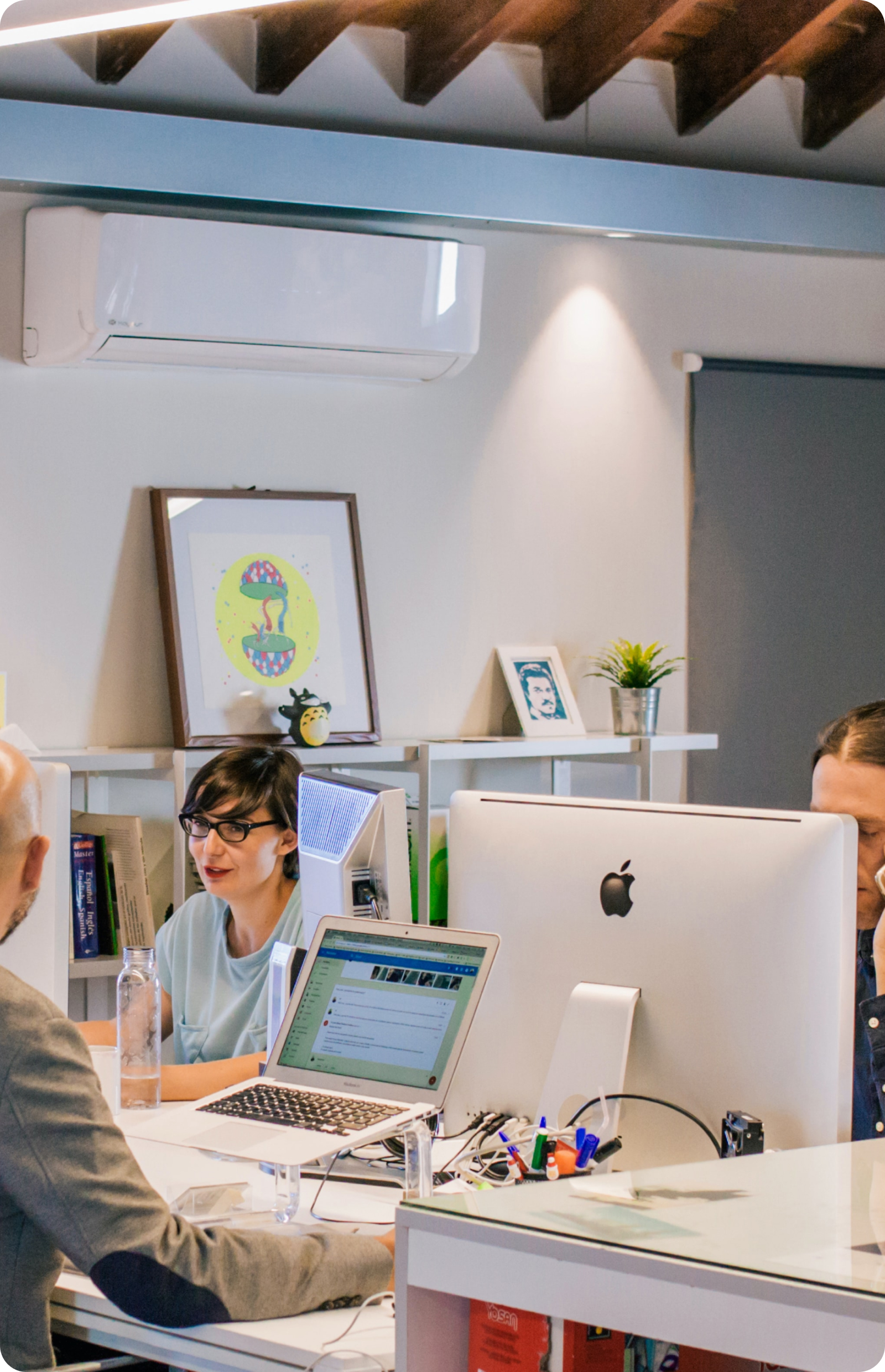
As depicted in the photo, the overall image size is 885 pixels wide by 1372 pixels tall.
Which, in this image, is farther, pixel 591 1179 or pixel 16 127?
pixel 16 127

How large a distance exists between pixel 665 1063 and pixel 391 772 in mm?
2483

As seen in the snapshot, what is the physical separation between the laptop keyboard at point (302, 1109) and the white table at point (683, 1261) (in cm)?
58

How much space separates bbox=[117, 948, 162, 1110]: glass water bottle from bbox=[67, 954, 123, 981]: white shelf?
4.15 ft

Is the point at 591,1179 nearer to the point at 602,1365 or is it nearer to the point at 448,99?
the point at 602,1365

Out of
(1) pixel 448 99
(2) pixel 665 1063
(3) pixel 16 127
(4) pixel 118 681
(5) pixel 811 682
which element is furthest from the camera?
(5) pixel 811 682

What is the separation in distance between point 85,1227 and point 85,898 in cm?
216

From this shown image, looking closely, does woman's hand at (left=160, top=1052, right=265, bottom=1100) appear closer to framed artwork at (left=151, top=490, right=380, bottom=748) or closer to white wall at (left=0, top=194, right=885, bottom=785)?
framed artwork at (left=151, top=490, right=380, bottom=748)

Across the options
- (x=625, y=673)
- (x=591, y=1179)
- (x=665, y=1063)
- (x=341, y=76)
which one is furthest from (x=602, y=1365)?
(x=341, y=76)

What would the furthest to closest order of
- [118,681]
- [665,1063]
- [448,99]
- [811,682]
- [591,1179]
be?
1. [811,682]
2. [448,99]
3. [118,681]
4. [665,1063]
5. [591,1179]

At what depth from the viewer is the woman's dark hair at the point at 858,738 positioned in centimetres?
226

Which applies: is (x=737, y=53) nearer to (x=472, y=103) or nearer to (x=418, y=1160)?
(x=472, y=103)

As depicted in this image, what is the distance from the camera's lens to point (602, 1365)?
48.9 inches

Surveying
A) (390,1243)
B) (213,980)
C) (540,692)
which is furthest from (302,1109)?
(540,692)

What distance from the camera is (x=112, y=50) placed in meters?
3.78
